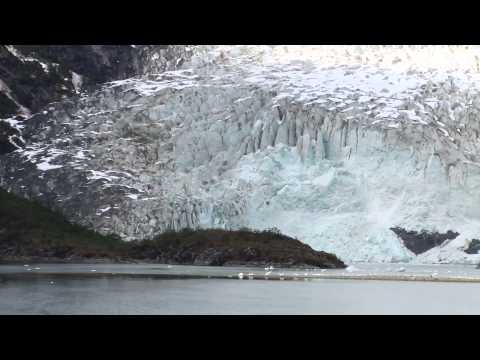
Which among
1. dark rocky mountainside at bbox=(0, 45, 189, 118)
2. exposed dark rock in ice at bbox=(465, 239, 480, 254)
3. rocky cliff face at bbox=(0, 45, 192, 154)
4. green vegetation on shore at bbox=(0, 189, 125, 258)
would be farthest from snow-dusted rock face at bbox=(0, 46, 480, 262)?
dark rocky mountainside at bbox=(0, 45, 189, 118)

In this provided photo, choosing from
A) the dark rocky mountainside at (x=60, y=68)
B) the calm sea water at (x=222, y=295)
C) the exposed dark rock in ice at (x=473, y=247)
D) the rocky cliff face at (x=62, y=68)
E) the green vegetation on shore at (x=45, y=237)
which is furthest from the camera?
the dark rocky mountainside at (x=60, y=68)

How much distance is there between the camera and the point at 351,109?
43.9 m

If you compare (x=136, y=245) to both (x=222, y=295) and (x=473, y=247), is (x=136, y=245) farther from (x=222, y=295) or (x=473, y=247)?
(x=222, y=295)

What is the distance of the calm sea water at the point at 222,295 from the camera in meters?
19.1

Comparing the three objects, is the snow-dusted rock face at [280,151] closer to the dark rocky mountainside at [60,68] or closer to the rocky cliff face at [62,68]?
the rocky cliff face at [62,68]

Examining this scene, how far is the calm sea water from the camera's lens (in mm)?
19062

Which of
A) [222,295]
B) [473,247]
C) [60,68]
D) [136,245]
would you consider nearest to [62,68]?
[60,68]

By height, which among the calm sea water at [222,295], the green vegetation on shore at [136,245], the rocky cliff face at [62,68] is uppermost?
the rocky cliff face at [62,68]

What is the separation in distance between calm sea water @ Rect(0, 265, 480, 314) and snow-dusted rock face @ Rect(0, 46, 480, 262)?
10852mm

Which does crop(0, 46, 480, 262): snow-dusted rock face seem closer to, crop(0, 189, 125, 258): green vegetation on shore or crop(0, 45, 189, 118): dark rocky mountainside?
crop(0, 189, 125, 258): green vegetation on shore

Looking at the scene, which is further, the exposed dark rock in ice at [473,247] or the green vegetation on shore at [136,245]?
the green vegetation on shore at [136,245]

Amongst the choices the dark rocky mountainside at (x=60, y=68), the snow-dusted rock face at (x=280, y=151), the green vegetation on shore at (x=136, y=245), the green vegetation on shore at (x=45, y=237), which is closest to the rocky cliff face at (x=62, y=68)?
the dark rocky mountainside at (x=60, y=68)

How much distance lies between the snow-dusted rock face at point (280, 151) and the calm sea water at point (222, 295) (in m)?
10.9

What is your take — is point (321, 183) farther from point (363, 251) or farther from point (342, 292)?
point (342, 292)
